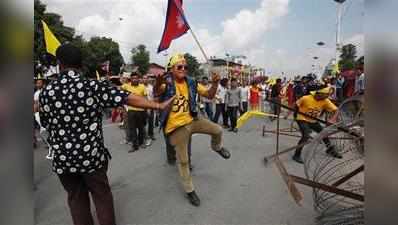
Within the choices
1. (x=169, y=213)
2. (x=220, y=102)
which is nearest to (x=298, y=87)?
(x=220, y=102)

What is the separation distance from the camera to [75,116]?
2.26m

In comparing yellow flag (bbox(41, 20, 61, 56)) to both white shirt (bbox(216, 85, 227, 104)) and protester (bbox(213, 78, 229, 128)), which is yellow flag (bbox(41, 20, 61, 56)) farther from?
white shirt (bbox(216, 85, 227, 104))

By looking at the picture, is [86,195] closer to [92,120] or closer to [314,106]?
[92,120]

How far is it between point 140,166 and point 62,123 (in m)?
2.97

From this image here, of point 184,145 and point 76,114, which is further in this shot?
point 184,145

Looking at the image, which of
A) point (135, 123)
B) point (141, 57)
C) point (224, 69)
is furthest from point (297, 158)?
point (141, 57)

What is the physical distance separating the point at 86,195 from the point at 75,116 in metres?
0.83

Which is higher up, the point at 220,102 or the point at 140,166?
the point at 220,102

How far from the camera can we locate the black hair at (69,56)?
2277mm

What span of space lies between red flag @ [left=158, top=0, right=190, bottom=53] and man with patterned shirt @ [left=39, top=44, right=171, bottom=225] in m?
1.89

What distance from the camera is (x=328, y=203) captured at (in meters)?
3.17

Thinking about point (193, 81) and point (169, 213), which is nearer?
point (169, 213)
